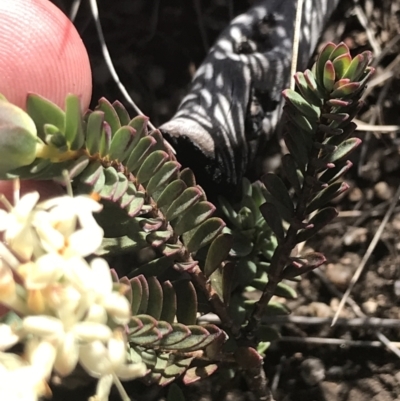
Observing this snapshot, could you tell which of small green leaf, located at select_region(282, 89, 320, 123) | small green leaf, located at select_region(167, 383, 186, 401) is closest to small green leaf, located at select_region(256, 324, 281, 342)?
small green leaf, located at select_region(167, 383, 186, 401)

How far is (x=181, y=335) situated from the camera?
0.62m

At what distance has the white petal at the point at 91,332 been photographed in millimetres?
426

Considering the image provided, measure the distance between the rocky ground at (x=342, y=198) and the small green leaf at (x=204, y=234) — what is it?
13.5 inches

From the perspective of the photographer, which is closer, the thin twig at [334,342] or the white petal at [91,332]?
the white petal at [91,332]

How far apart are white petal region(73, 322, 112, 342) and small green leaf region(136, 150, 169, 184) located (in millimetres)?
207

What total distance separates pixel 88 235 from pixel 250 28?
69 centimetres

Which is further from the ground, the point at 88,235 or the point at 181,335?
the point at 88,235

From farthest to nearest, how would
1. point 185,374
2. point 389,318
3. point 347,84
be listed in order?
point 389,318 < point 185,374 < point 347,84

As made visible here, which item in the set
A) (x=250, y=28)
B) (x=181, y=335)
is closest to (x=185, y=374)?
(x=181, y=335)

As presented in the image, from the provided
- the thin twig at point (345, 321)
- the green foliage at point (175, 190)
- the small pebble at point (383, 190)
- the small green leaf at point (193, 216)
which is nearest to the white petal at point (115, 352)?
the green foliage at point (175, 190)

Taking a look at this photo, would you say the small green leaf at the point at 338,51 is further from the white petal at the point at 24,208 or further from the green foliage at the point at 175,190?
the white petal at the point at 24,208

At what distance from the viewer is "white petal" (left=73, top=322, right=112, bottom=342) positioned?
0.43 meters

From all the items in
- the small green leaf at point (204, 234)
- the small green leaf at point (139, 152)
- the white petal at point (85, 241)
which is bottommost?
the small green leaf at point (204, 234)

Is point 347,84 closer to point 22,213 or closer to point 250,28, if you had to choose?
point 22,213
